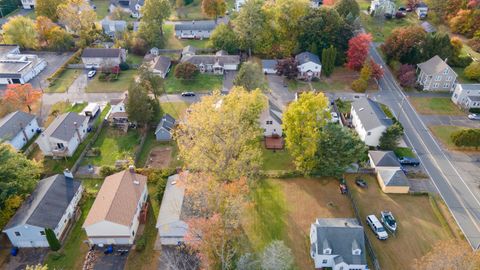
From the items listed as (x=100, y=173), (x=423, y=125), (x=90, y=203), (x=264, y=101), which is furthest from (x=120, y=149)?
(x=423, y=125)

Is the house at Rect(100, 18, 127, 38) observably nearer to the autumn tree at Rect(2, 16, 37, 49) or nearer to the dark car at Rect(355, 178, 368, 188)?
the autumn tree at Rect(2, 16, 37, 49)

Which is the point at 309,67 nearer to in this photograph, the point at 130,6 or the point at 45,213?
the point at 45,213

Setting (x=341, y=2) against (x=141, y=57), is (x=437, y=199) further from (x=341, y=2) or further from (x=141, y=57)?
(x=141, y=57)

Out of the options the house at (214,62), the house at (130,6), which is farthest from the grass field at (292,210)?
the house at (130,6)

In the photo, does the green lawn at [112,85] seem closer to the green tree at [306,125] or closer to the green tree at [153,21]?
the green tree at [153,21]

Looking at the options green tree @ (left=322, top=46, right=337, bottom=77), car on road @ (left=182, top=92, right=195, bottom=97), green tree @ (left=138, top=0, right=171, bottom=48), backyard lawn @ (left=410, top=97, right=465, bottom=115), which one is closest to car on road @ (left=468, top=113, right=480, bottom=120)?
backyard lawn @ (left=410, top=97, right=465, bottom=115)

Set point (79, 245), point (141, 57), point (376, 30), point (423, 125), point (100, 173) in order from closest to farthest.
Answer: point (79, 245)
point (100, 173)
point (423, 125)
point (141, 57)
point (376, 30)
